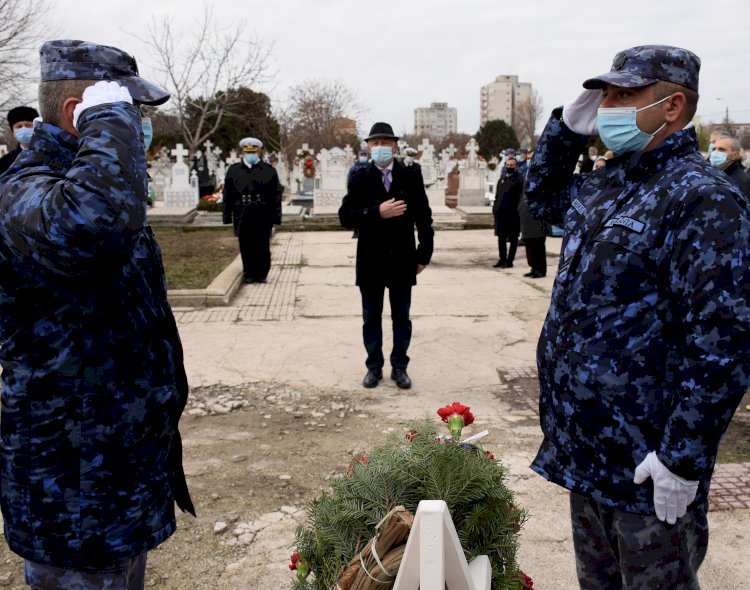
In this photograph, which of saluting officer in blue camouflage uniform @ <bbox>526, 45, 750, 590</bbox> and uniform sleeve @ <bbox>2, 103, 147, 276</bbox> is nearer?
uniform sleeve @ <bbox>2, 103, 147, 276</bbox>

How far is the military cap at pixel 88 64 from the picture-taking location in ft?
6.07

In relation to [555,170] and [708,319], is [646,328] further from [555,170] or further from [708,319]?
[555,170]

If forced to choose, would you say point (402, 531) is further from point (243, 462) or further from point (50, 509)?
point (243, 462)

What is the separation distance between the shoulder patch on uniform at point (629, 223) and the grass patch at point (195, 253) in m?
6.57

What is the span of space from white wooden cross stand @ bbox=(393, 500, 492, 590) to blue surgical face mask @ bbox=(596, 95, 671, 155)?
128cm

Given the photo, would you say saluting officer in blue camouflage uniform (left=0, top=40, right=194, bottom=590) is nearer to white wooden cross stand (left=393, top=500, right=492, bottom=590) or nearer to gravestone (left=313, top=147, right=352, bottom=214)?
white wooden cross stand (left=393, top=500, right=492, bottom=590)

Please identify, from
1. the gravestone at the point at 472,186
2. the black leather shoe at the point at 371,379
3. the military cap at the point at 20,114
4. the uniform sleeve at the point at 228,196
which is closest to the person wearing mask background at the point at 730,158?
the black leather shoe at the point at 371,379

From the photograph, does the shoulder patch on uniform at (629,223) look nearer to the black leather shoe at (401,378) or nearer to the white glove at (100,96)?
the white glove at (100,96)

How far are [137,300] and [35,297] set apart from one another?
25 centimetres

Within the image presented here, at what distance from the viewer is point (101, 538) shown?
1.90 m

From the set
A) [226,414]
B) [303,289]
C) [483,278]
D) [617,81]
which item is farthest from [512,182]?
[617,81]

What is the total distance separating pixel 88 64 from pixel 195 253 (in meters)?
11.6

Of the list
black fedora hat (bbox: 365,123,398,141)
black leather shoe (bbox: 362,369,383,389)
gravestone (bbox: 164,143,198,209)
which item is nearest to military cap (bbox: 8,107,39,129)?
black fedora hat (bbox: 365,123,398,141)

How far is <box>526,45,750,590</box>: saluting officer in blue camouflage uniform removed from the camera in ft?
6.25
